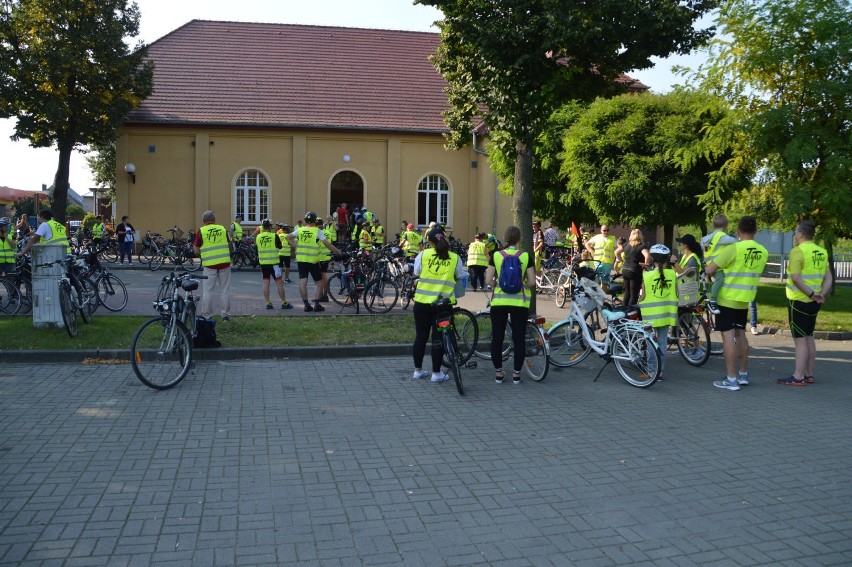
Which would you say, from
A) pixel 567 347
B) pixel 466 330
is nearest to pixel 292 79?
pixel 466 330

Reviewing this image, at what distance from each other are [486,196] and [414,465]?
2852 cm

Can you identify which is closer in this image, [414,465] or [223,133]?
[414,465]

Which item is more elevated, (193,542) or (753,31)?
(753,31)

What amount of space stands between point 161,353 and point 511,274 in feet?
13.4

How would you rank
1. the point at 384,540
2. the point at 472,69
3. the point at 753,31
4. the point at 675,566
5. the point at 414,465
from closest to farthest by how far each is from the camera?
the point at 675,566 → the point at 384,540 → the point at 414,465 → the point at 472,69 → the point at 753,31

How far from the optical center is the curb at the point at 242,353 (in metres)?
10.1

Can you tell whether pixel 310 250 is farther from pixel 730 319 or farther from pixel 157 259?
pixel 157 259

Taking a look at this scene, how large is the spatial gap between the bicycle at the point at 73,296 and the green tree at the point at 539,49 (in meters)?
6.93

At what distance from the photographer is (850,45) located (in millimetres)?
13016

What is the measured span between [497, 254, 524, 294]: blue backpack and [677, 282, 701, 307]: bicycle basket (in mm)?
2945

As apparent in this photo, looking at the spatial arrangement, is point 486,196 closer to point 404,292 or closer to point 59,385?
point 404,292

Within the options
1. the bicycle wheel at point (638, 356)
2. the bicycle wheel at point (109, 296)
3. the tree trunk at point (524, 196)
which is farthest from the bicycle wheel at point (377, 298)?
the bicycle wheel at point (638, 356)

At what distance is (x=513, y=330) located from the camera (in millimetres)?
9195

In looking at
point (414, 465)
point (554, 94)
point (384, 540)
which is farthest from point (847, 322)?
point (384, 540)
